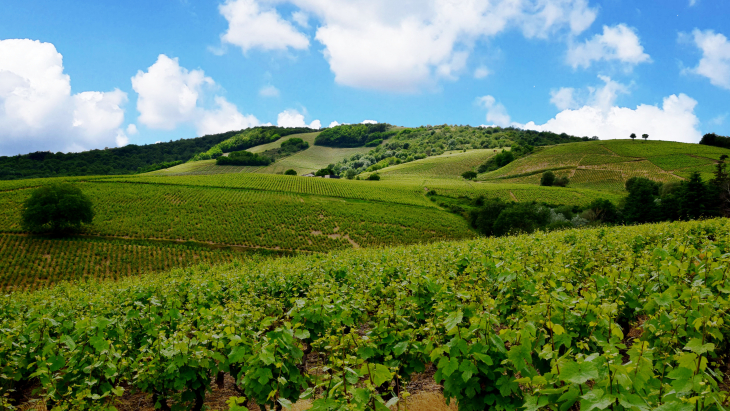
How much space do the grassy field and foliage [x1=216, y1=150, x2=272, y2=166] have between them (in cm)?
9638

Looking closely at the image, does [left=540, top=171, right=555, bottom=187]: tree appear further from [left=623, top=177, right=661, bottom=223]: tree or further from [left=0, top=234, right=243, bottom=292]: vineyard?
[left=0, top=234, right=243, bottom=292]: vineyard

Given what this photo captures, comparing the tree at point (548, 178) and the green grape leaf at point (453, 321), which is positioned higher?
the tree at point (548, 178)

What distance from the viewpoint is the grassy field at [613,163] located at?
313 ft

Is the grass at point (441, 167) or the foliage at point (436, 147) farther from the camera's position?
the foliage at point (436, 147)

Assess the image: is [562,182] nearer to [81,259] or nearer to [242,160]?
[81,259]

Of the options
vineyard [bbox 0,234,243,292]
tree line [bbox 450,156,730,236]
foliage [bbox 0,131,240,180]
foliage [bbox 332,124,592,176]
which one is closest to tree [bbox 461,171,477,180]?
foliage [bbox 332,124,592,176]

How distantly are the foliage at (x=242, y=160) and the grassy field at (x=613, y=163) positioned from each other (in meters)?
96.4

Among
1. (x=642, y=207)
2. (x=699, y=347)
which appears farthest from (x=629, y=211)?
(x=699, y=347)

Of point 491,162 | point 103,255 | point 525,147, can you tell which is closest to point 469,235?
point 103,255

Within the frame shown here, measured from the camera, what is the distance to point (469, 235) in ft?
199

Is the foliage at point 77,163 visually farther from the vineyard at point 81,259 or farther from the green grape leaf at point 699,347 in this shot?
the green grape leaf at point 699,347

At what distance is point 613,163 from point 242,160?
13975 centimetres

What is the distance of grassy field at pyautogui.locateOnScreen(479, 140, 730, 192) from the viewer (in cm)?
9538

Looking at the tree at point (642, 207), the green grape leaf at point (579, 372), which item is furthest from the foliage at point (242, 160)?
the green grape leaf at point (579, 372)
